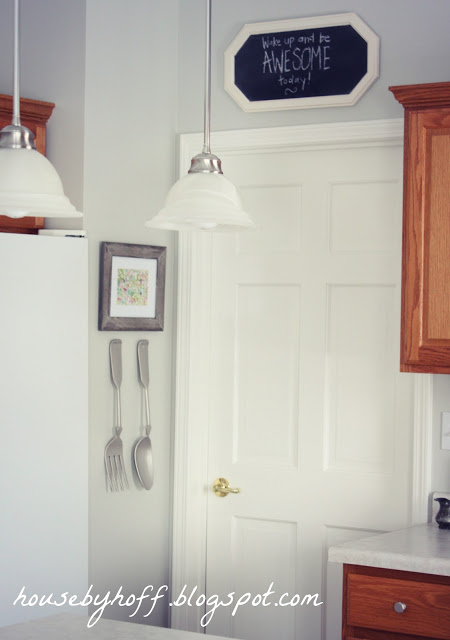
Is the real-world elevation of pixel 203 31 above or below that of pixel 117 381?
above

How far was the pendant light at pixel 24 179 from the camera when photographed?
5.35ft

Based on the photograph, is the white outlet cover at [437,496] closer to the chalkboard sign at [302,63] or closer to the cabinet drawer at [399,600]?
the cabinet drawer at [399,600]

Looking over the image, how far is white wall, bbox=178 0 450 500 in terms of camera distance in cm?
287

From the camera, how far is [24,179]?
1.64 meters

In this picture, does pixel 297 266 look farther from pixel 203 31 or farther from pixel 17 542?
pixel 17 542

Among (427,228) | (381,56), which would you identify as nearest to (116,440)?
(427,228)

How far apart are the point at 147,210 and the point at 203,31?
0.75 m

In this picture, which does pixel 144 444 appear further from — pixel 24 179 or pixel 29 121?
pixel 24 179

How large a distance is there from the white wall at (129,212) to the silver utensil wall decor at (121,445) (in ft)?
0.08

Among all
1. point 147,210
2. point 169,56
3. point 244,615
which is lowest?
point 244,615

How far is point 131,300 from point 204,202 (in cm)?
131

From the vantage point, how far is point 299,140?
3.05 meters

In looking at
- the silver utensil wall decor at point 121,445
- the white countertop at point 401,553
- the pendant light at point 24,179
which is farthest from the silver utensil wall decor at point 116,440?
the pendant light at point 24,179

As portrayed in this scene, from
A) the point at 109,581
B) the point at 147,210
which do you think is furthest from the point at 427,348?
the point at 109,581
